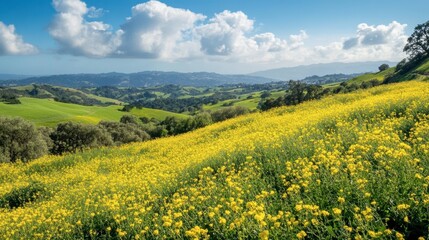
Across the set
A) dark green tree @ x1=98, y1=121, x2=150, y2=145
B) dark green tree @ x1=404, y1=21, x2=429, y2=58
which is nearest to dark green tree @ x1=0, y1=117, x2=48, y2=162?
dark green tree @ x1=98, y1=121, x2=150, y2=145

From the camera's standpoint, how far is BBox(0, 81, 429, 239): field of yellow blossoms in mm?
5098

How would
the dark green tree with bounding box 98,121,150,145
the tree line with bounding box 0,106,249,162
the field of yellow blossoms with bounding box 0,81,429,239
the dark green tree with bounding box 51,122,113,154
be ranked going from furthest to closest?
the dark green tree with bounding box 98,121,150,145
the dark green tree with bounding box 51,122,113,154
the tree line with bounding box 0,106,249,162
the field of yellow blossoms with bounding box 0,81,429,239

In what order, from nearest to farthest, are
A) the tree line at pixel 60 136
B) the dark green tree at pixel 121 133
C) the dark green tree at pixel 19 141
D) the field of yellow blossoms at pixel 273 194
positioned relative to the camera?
the field of yellow blossoms at pixel 273 194 < the dark green tree at pixel 19 141 < the tree line at pixel 60 136 < the dark green tree at pixel 121 133

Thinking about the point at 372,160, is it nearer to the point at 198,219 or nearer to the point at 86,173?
the point at 198,219

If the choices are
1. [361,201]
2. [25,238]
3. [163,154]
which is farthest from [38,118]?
[361,201]

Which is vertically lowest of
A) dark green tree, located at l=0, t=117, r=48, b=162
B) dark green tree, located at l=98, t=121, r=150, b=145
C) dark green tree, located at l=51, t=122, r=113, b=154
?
dark green tree, located at l=98, t=121, r=150, b=145

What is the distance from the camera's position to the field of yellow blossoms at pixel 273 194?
16.7 ft

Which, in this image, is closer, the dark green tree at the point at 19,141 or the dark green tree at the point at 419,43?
the dark green tree at the point at 19,141

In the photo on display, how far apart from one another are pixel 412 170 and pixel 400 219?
0.97 m

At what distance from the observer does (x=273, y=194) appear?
6945 millimetres

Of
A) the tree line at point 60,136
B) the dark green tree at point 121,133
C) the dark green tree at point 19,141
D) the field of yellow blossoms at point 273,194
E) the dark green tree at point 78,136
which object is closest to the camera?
the field of yellow blossoms at point 273,194

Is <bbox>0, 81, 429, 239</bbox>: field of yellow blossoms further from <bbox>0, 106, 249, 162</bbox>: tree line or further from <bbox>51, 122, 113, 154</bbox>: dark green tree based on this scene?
<bbox>51, 122, 113, 154</bbox>: dark green tree

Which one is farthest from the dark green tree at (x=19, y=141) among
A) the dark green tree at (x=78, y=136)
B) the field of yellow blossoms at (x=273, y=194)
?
the field of yellow blossoms at (x=273, y=194)

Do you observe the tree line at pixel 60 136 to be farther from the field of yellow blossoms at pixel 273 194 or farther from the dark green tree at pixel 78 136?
the field of yellow blossoms at pixel 273 194
